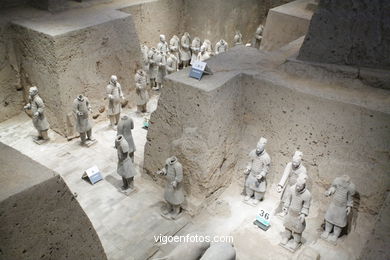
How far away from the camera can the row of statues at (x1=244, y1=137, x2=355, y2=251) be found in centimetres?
507

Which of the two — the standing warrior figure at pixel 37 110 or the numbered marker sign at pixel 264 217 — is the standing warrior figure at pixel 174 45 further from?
the numbered marker sign at pixel 264 217

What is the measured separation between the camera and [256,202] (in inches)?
239

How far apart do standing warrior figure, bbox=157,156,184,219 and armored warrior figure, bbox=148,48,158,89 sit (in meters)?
4.52

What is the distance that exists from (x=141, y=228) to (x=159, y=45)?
19.1ft

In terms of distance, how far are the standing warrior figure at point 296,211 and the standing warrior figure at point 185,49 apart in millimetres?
6694

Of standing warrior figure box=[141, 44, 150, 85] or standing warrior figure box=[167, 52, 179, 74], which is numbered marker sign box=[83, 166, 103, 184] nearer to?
standing warrior figure box=[141, 44, 150, 85]

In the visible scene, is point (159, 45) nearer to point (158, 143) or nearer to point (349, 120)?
point (158, 143)

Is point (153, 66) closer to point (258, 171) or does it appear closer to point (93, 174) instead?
point (93, 174)

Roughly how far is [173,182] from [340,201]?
232cm

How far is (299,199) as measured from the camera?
16.6ft

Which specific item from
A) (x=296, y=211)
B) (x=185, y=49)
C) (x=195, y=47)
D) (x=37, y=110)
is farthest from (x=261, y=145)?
(x=185, y=49)

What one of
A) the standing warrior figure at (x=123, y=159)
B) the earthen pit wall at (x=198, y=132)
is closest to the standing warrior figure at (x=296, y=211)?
the earthen pit wall at (x=198, y=132)

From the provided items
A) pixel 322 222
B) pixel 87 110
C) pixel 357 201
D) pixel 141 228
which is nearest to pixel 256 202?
pixel 322 222

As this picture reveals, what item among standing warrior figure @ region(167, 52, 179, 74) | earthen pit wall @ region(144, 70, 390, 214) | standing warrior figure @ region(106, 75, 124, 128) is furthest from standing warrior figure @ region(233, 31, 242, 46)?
earthen pit wall @ region(144, 70, 390, 214)
